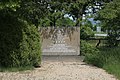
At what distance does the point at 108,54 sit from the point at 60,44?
130 inches

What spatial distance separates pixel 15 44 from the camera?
13.5m

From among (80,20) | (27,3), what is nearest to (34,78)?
(27,3)

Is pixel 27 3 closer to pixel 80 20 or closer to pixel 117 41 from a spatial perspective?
pixel 80 20

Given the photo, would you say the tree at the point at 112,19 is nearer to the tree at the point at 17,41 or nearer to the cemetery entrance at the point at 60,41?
the cemetery entrance at the point at 60,41

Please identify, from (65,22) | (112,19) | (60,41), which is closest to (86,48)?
(60,41)

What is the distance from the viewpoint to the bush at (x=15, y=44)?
529 inches

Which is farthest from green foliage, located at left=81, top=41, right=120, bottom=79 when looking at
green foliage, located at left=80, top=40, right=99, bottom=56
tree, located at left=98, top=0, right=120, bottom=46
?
tree, located at left=98, top=0, right=120, bottom=46

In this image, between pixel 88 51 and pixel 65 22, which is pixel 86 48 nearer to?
pixel 88 51

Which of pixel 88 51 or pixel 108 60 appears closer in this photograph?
pixel 108 60

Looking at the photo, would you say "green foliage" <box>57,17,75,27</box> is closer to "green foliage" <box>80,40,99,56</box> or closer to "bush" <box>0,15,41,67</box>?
"green foliage" <box>80,40,99,56</box>

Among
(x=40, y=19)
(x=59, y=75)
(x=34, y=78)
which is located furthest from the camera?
(x=40, y=19)

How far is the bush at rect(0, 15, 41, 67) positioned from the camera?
13.4 meters

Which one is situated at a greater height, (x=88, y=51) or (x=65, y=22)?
(x=65, y=22)

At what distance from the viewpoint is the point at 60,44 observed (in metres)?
18.1
